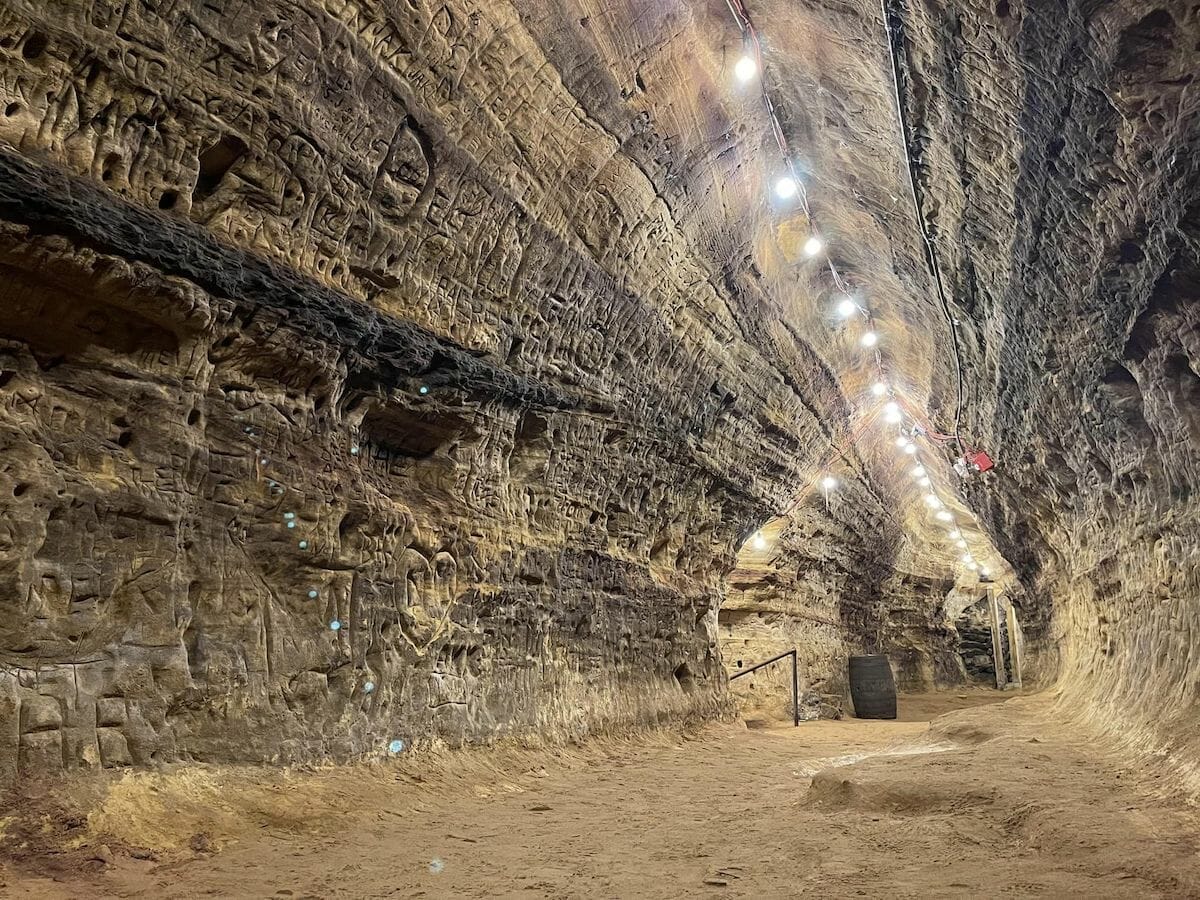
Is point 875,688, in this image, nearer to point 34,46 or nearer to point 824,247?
point 824,247

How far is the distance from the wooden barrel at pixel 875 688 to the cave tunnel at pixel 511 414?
5843 millimetres

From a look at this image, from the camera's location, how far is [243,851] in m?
4.24

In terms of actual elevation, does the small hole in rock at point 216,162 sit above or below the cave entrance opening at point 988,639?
above

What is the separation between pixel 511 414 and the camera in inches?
305

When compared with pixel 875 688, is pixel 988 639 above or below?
above

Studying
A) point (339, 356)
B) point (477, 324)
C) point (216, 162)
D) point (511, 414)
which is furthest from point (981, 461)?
point (216, 162)

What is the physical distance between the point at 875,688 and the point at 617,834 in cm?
1259

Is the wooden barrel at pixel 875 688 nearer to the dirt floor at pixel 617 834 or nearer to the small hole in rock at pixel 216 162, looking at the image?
the dirt floor at pixel 617 834

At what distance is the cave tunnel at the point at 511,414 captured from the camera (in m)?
4.11

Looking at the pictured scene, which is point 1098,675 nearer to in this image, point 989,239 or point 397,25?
point 989,239

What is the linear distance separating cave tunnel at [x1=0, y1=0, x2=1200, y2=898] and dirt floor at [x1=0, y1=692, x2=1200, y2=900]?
1.4 inches

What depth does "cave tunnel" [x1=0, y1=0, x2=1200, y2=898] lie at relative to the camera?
4.11 metres

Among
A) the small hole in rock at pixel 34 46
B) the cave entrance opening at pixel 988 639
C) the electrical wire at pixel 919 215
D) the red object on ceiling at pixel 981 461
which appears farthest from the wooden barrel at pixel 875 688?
the small hole in rock at pixel 34 46

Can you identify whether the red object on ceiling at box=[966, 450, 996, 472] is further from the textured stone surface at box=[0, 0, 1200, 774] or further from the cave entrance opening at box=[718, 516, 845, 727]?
the cave entrance opening at box=[718, 516, 845, 727]
